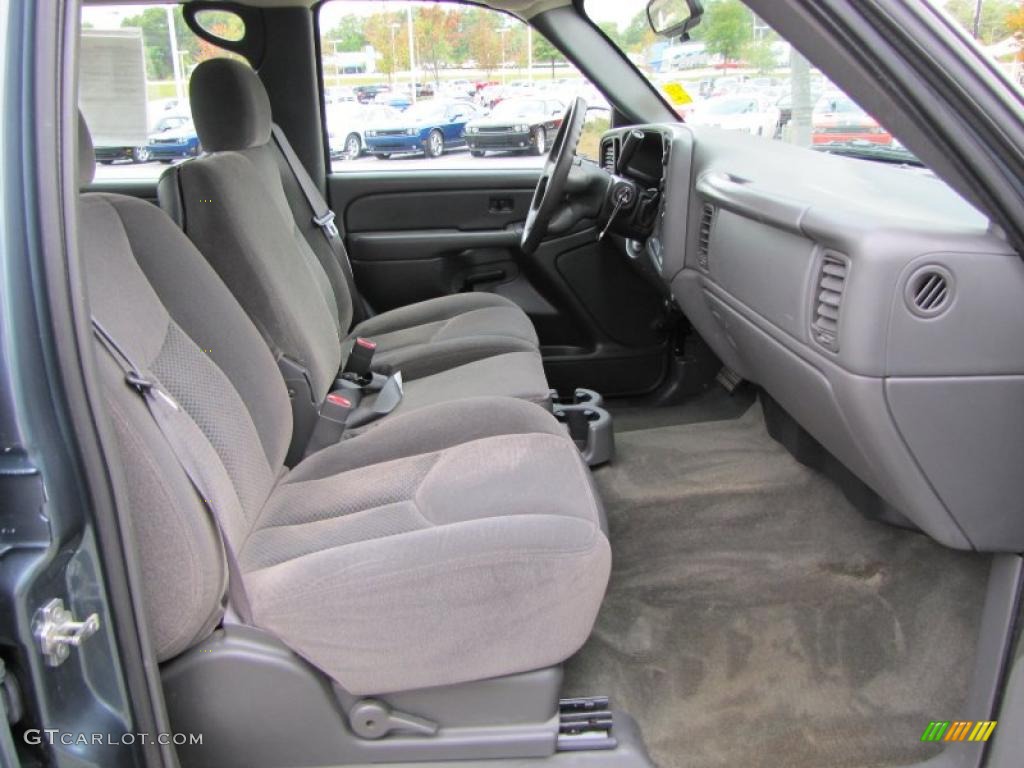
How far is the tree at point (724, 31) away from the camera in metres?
1.75

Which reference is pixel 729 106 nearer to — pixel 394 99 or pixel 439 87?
pixel 439 87

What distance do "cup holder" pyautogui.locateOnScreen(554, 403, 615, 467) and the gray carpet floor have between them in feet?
0.29

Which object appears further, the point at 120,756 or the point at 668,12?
the point at 668,12

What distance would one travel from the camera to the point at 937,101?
0.98 m

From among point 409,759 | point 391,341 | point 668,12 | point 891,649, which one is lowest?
A: point 891,649

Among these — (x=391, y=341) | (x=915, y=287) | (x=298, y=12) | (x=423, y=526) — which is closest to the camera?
(x=915, y=287)

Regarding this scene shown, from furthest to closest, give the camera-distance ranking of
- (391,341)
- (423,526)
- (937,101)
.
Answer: (391,341), (423,526), (937,101)

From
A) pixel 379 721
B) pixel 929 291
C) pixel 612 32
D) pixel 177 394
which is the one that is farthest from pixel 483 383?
pixel 612 32

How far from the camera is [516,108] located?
2947 mm

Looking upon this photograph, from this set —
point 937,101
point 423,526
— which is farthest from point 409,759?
point 937,101

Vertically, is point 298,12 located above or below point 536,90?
above

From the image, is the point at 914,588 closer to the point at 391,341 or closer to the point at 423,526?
the point at 423,526

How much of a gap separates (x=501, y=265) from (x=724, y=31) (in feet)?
3.86

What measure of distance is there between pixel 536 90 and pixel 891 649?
1.91m
